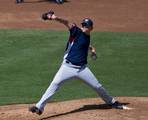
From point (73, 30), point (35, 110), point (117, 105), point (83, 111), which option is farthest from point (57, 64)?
point (73, 30)

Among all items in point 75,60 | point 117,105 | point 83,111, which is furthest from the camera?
point 117,105

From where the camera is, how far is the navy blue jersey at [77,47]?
981cm

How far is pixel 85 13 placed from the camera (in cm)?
2288

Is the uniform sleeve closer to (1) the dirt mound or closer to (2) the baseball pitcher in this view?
(2) the baseball pitcher

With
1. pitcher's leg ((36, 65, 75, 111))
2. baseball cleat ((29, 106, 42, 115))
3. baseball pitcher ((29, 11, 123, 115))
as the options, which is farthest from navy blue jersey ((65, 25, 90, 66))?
baseball cleat ((29, 106, 42, 115))

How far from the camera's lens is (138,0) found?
84.6 ft

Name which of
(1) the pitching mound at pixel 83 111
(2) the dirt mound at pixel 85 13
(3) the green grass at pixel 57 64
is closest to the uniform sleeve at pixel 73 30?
(1) the pitching mound at pixel 83 111

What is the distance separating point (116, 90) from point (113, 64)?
102 inches

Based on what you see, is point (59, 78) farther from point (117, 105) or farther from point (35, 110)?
point (117, 105)

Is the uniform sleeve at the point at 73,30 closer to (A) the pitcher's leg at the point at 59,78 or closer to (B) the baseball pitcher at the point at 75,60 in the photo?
(B) the baseball pitcher at the point at 75,60

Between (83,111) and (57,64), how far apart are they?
18.0 ft

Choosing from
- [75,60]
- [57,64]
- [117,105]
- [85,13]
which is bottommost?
[85,13]

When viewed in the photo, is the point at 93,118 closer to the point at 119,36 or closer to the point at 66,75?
the point at 66,75

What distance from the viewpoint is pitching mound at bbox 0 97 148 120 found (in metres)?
9.82
